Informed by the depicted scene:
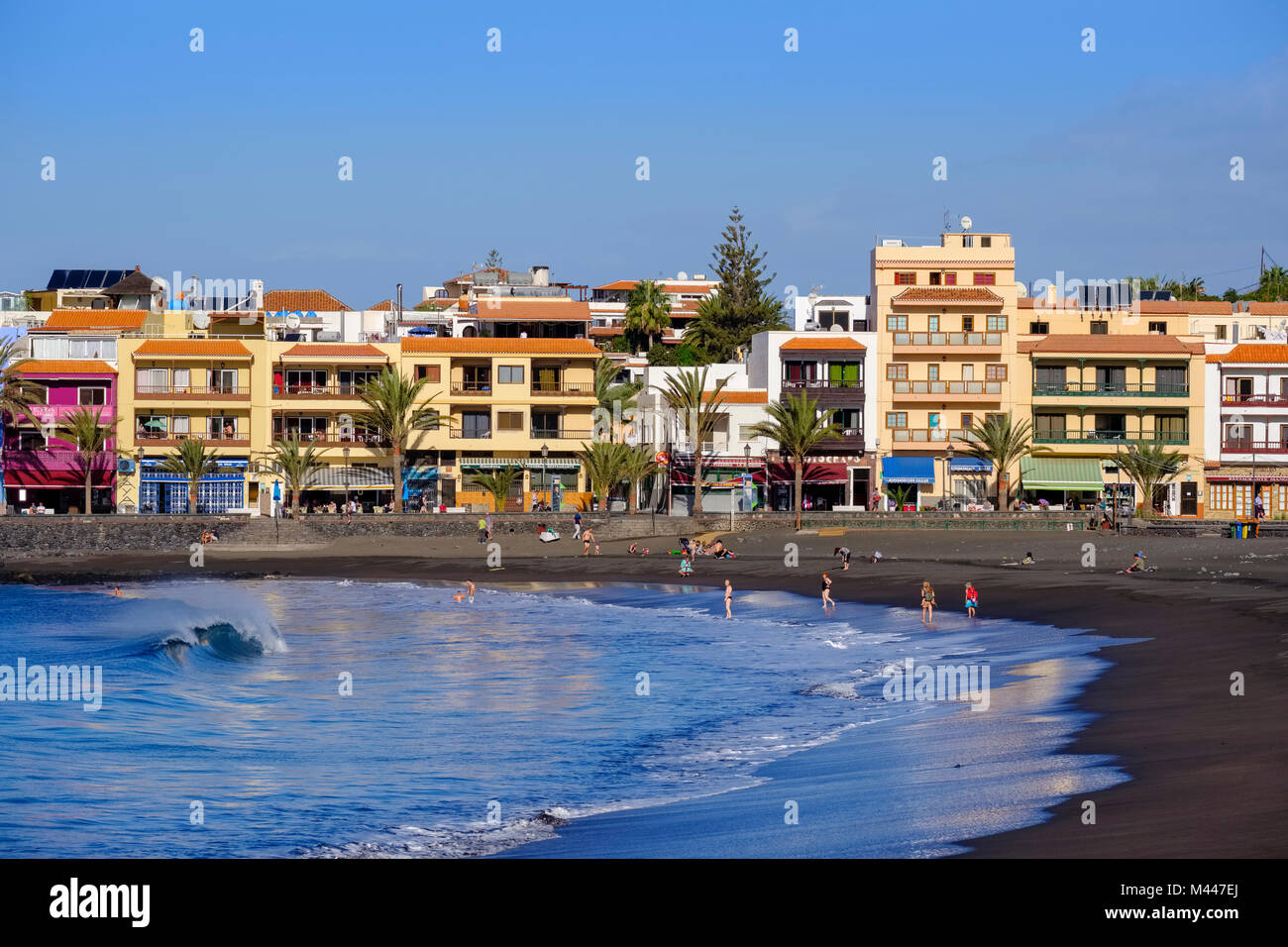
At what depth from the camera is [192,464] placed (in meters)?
67.6

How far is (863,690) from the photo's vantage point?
26297mm

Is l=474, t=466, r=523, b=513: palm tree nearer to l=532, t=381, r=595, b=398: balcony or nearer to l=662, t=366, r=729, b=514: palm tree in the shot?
l=532, t=381, r=595, b=398: balcony

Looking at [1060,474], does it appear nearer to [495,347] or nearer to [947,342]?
[947,342]

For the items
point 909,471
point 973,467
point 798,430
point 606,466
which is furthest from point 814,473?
point 606,466

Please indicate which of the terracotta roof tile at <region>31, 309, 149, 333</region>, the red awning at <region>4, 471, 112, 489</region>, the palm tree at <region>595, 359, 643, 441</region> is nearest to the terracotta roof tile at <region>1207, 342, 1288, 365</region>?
the palm tree at <region>595, 359, 643, 441</region>

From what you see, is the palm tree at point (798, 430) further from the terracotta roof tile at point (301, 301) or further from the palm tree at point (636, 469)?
the terracotta roof tile at point (301, 301)

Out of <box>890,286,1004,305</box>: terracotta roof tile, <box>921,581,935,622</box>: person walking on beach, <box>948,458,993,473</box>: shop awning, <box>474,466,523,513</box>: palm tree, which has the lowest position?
<box>921,581,935,622</box>: person walking on beach

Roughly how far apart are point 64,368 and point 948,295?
44.8 meters

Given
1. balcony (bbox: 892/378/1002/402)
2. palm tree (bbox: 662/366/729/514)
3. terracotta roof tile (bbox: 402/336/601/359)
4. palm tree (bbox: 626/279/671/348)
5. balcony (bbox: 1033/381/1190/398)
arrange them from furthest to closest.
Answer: palm tree (bbox: 626/279/671/348)
balcony (bbox: 892/378/1002/402)
terracotta roof tile (bbox: 402/336/601/359)
balcony (bbox: 1033/381/1190/398)
palm tree (bbox: 662/366/729/514)

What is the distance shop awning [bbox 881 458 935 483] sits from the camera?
70375 mm

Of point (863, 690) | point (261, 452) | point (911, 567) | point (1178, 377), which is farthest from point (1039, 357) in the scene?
point (863, 690)

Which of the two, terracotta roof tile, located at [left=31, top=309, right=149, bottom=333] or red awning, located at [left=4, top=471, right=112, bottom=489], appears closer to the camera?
red awning, located at [left=4, top=471, right=112, bottom=489]

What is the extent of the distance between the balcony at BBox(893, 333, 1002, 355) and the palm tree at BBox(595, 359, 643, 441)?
15.1 metres
